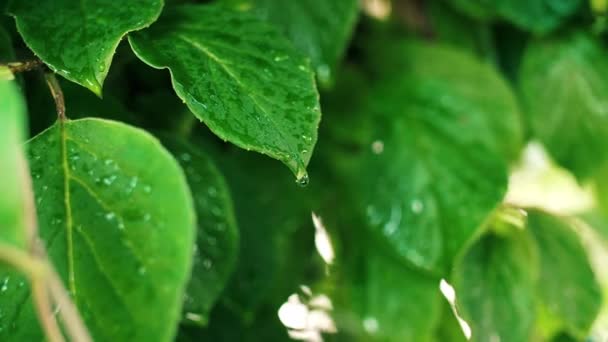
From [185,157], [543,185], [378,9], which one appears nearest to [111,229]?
[185,157]

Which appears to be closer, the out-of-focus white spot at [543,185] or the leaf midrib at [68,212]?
the leaf midrib at [68,212]

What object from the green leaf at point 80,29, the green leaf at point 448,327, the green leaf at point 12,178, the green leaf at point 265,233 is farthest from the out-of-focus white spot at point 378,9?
the green leaf at point 12,178

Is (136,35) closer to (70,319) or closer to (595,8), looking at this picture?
(70,319)

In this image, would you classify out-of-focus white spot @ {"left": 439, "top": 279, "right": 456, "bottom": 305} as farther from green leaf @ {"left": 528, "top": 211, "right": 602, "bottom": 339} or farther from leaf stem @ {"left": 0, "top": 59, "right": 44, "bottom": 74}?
leaf stem @ {"left": 0, "top": 59, "right": 44, "bottom": 74}

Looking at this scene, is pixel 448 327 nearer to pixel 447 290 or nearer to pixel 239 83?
pixel 447 290

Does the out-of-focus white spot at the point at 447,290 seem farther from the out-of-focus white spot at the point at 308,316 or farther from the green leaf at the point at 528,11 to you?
the green leaf at the point at 528,11

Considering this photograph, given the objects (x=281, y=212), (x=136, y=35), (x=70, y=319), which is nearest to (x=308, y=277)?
(x=281, y=212)
